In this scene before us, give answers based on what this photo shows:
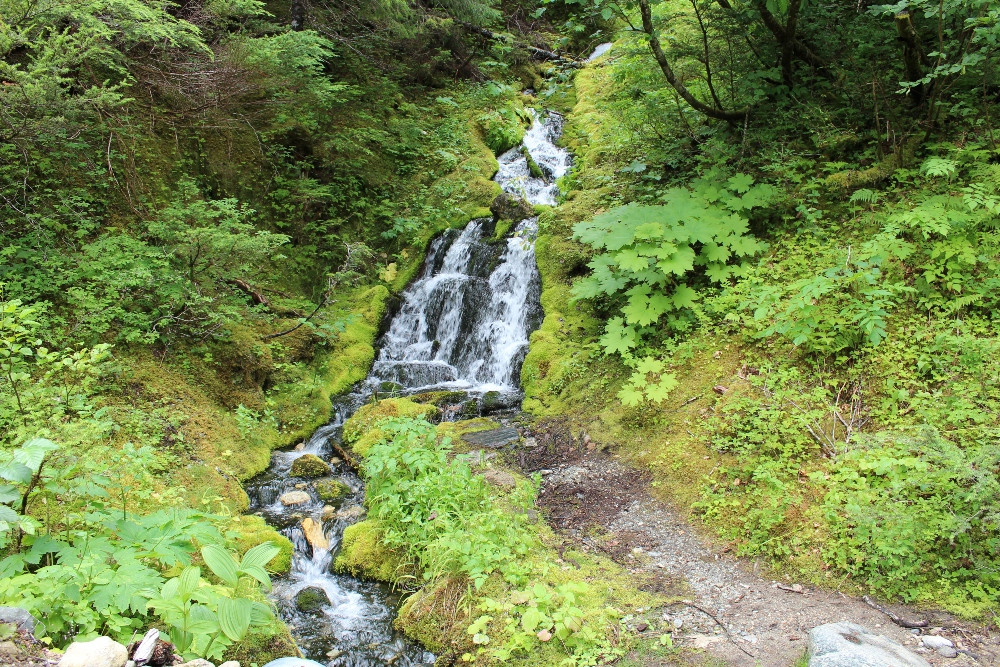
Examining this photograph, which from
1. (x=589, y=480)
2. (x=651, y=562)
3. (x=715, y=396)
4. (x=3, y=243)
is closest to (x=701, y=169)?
(x=715, y=396)

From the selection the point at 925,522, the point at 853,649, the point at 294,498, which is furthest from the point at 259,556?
the point at 925,522

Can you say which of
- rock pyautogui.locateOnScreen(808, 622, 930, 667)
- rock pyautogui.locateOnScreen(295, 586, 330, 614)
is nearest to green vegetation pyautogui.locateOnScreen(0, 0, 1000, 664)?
rock pyautogui.locateOnScreen(295, 586, 330, 614)

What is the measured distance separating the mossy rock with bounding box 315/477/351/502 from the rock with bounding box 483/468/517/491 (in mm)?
1835

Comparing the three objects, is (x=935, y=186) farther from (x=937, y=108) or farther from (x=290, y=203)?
(x=290, y=203)

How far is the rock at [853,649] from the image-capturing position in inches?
102

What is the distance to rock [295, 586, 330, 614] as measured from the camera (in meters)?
4.45

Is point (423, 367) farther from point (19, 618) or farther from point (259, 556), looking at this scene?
point (19, 618)

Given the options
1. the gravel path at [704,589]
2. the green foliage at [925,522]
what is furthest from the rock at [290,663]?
the green foliage at [925,522]

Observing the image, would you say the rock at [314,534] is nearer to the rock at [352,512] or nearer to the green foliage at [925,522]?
the rock at [352,512]

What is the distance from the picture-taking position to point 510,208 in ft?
35.9

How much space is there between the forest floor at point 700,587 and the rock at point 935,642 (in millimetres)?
34

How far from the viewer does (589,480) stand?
5410mm

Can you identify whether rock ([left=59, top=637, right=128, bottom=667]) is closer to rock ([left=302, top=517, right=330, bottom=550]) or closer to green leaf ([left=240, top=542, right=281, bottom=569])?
green leaf ([left=240, top=542, right=281, bottom=569])

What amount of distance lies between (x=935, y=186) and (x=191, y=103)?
10320mm
